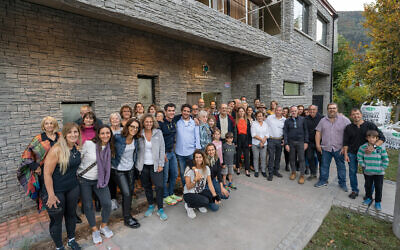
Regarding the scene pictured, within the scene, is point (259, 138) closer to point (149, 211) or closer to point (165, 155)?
point (165, 155)

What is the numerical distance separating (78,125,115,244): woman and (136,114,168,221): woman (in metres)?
0.60

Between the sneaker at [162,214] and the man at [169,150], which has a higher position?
the man at [169,150]

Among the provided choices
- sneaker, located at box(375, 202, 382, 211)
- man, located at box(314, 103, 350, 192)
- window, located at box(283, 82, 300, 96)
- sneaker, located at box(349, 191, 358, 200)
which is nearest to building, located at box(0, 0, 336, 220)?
window, located at box(283, 82, 300, 96)

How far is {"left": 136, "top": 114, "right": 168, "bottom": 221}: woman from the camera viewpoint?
137 inches

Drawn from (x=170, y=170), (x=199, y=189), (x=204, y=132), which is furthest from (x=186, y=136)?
(x=199, y=189)

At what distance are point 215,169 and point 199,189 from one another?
539 mm

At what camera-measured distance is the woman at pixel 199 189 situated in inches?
142

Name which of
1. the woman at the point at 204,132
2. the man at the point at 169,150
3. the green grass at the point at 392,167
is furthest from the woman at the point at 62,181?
the green grass at the point at 392,167

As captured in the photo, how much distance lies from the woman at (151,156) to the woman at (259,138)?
2.87 m

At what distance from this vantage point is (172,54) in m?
7.11

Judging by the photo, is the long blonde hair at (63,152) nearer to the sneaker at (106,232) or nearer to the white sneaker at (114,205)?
the sneaker at (106,232)

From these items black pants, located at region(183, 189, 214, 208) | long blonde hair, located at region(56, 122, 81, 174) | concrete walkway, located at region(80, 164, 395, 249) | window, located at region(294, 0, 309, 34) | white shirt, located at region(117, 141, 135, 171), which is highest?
window, located at region(294, 0, 309, 34)

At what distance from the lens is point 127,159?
3.26m

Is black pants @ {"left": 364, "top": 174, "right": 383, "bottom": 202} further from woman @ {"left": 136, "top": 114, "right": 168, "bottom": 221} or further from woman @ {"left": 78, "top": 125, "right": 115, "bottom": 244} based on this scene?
woman @ {"left": 78, "top": 125, "right": 115, "bottom": 244}
